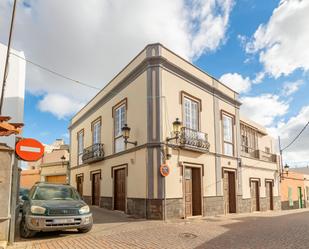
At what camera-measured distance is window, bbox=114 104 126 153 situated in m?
15.1

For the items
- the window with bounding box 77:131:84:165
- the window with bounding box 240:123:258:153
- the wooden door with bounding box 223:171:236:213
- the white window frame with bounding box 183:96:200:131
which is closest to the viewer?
the white window frame with bounding box 183:96:200:131

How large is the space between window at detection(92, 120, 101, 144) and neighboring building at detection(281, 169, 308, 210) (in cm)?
1637

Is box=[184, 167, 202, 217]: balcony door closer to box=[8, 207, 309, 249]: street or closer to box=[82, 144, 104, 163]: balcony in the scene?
box=[8, 207, 309, 249]: street

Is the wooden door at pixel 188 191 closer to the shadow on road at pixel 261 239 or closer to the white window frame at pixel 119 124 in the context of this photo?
the shadow on road at pixel 261 239

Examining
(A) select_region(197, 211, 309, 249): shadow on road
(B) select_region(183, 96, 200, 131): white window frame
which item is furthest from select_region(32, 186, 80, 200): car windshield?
(B) select_region(183, 96, 200, 131): white window frame

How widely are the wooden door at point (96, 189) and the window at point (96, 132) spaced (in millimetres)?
2194

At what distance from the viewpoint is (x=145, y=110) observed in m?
12.9

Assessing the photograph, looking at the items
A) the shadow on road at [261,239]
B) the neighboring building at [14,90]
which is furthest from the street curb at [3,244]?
the neighboring building at [14,90]

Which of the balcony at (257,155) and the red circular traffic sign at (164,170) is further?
the balcony at (257,155)

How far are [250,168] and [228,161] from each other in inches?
129

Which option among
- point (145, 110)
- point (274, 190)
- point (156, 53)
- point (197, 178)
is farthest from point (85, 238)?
point (274, 190)

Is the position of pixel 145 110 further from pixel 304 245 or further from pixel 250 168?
pixel 250 168

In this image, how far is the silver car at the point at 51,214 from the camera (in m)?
7.66

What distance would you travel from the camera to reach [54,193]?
912 cm
